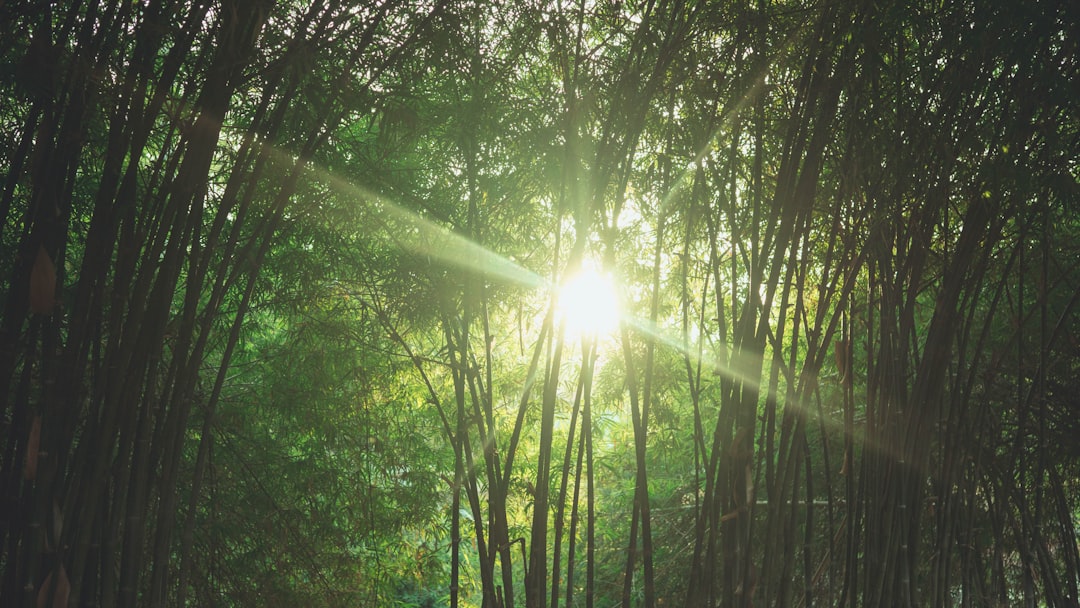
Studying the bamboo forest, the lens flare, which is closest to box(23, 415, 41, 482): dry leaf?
the bamboo forest

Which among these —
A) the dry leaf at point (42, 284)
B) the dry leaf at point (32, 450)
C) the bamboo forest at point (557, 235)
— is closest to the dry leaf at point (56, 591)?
the bamboo forest at point (557, 235)

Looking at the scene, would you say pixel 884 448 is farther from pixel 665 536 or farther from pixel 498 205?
pixel 665 536

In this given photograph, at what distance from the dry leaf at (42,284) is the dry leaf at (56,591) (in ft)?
1.65

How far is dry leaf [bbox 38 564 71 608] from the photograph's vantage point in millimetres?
1606

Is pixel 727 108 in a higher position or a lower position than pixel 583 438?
higher

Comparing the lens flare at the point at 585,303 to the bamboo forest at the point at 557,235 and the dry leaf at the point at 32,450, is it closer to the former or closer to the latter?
the bamboo forest at the point at 557,235

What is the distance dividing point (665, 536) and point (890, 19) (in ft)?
13.0

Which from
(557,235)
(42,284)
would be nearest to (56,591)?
(42,284)

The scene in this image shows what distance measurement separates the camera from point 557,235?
2.07 metres

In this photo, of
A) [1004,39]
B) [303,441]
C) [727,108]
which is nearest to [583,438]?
[727,108]

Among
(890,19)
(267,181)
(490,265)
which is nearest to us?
(890,19)

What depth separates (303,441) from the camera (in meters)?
4.77

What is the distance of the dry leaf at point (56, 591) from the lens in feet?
5.27

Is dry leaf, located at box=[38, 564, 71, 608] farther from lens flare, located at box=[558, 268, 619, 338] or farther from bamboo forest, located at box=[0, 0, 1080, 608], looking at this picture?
lens flare, located at box=[558, 268, 619, 338]
